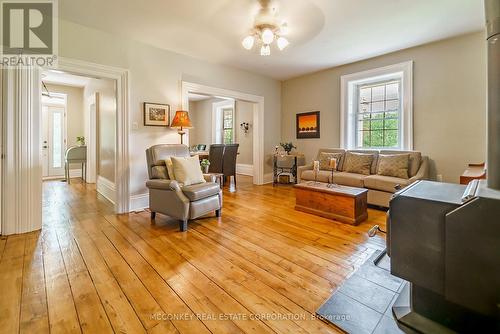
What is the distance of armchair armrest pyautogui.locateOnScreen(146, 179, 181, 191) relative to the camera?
2.79 meters

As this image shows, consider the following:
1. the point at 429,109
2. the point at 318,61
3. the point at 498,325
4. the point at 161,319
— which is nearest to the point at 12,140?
the point at 161,319

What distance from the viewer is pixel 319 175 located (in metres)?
4.31

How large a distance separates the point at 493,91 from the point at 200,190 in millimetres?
2582

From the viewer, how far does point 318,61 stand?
455 cm

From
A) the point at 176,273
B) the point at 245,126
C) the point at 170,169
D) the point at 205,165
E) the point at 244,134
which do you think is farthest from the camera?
the point at 244,134

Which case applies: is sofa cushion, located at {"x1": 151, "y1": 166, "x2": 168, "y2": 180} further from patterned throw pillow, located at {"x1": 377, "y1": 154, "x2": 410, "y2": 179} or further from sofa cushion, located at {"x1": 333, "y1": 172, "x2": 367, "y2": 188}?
patterned throw pillow, located at {"x1": 377, "y1": 154, "x2": 410, "y2": 179}

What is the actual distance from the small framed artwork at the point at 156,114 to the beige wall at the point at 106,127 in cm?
67

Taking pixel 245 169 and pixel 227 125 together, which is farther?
pixel 227 125

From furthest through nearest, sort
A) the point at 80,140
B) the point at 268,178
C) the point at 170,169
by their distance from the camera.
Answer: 1. the point at 80,140
2. the point at 268,178
3. the point at 170,169

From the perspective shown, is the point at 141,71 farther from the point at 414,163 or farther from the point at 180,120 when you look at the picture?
the point at 414,163

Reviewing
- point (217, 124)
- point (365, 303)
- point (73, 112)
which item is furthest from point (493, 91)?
point (73, 112)

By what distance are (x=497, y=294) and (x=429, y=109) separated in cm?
369

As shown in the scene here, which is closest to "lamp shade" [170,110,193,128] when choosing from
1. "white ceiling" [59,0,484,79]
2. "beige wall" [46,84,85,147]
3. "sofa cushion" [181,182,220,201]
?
"white ceiling" [59,0,484,79]

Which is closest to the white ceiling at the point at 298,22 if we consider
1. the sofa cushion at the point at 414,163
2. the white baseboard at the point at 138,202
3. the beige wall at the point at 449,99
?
the beige wall at the point at 449,99
